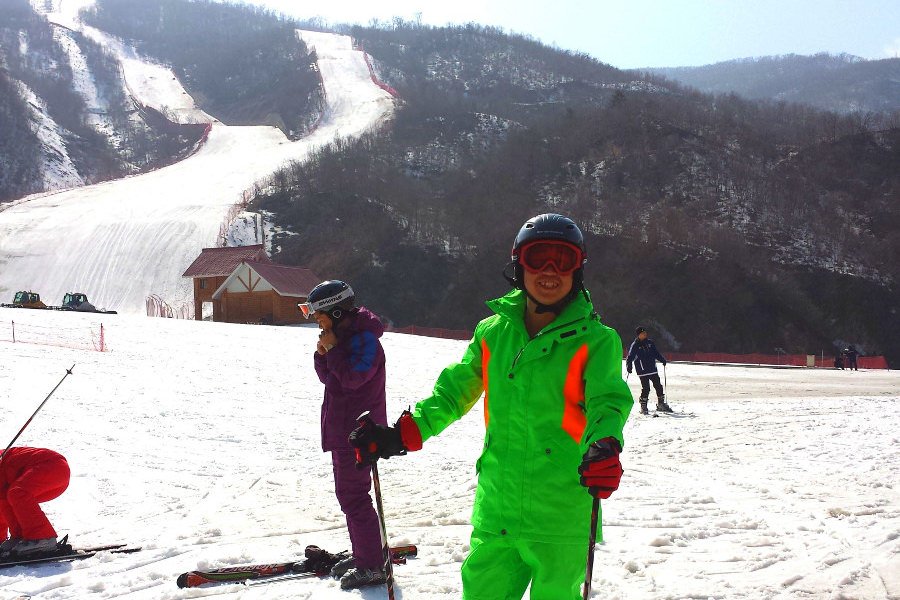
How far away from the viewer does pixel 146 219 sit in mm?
59344

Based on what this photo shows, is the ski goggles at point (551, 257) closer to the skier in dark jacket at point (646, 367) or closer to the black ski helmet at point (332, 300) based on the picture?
the black ski helmet at point (332, 300)

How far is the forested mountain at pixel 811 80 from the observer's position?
14075 cm

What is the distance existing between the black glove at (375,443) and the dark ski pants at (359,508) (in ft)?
4.48

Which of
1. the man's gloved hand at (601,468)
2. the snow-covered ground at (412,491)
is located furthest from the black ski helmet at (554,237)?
the snow-covered ground at (412,491)

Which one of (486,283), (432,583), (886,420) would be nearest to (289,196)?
(486,283)

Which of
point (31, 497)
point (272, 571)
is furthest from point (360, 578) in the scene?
point (31, 497)

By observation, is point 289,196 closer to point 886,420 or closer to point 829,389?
point 829,389

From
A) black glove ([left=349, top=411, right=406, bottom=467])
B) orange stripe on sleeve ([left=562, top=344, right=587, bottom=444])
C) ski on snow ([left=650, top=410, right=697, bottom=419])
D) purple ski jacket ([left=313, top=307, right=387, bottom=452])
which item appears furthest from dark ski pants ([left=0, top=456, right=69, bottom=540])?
ski on snow ([left=650, top=410, right=697, bottom=419])

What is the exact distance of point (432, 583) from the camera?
14.6 ft

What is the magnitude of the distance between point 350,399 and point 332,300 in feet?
2.00

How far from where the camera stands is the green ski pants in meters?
2.55

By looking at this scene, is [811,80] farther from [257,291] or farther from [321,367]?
[321,367]

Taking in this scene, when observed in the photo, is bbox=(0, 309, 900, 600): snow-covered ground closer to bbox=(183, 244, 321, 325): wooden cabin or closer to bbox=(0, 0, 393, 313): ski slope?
bbox=(183, 244, 321, 325): wooden cabin

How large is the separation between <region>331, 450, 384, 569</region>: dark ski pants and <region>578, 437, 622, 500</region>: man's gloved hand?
2175mm
